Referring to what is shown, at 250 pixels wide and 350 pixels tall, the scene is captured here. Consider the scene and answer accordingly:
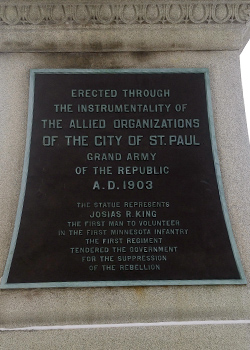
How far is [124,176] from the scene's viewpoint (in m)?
5.97

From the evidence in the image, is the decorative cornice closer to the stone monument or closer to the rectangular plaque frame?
the stone monument

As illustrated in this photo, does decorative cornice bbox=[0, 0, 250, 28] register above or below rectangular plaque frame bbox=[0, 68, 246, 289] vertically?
above

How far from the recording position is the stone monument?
5457 millimetres

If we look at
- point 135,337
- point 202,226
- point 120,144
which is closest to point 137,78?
point 120,144

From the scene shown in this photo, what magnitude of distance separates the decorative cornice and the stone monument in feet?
0.04

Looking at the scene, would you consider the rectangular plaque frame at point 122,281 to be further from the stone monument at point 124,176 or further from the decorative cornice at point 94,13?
the decorative cornice at point 94,13

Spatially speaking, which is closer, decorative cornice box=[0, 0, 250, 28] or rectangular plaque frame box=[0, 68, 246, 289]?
rectangular plaque frame box=[0, 68, 246, 289]

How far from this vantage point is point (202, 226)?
5789 mm

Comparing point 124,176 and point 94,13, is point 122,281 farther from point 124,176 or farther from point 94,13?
point 94,13

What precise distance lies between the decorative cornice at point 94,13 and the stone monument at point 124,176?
0.04ft

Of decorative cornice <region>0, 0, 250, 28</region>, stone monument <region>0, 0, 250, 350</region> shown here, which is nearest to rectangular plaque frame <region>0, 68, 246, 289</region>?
stone monument <region>0, 0, 250, 350</region>

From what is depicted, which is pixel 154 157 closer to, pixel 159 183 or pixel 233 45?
pixel 159 183

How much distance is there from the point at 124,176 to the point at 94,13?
1.96 meters

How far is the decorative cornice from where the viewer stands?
6398 mm
